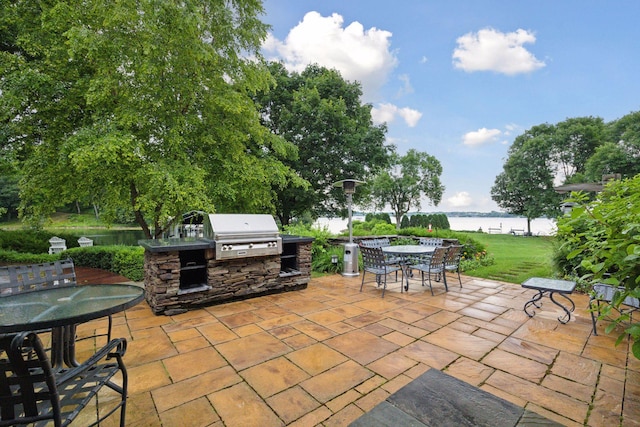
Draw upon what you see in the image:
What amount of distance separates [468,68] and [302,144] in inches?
234

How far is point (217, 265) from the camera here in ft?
12.9

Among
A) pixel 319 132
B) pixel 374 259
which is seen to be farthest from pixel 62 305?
pixel 319 132

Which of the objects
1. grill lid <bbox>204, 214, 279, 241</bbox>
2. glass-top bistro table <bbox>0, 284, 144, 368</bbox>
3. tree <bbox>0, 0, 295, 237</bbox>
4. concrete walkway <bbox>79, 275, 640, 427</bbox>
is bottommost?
concrete walkway <bbox>79, 275, 640, 427</bbox>

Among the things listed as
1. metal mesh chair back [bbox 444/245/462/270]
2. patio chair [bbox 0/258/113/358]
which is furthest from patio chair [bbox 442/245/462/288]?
patio chair [bbox 0/258/113/358]

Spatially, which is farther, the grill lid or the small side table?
the grill lid

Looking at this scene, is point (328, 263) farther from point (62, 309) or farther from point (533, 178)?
point (533, 178)

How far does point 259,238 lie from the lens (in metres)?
4.12

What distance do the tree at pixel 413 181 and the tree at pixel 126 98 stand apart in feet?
60.5

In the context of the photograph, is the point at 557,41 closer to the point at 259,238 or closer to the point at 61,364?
the point at 259,238

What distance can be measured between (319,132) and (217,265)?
793 centimetres

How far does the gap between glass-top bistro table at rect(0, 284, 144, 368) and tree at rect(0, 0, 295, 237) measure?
3.64m

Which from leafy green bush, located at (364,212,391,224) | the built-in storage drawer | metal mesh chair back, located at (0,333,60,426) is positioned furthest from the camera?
leafy green bush, located at (364,212,391,224)

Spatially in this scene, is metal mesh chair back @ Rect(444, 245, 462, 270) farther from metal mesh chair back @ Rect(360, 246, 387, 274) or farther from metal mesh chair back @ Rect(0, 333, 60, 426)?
metal mesh chair back @ Rect(0, 333, 60, 426)

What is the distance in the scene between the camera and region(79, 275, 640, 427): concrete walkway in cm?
183
